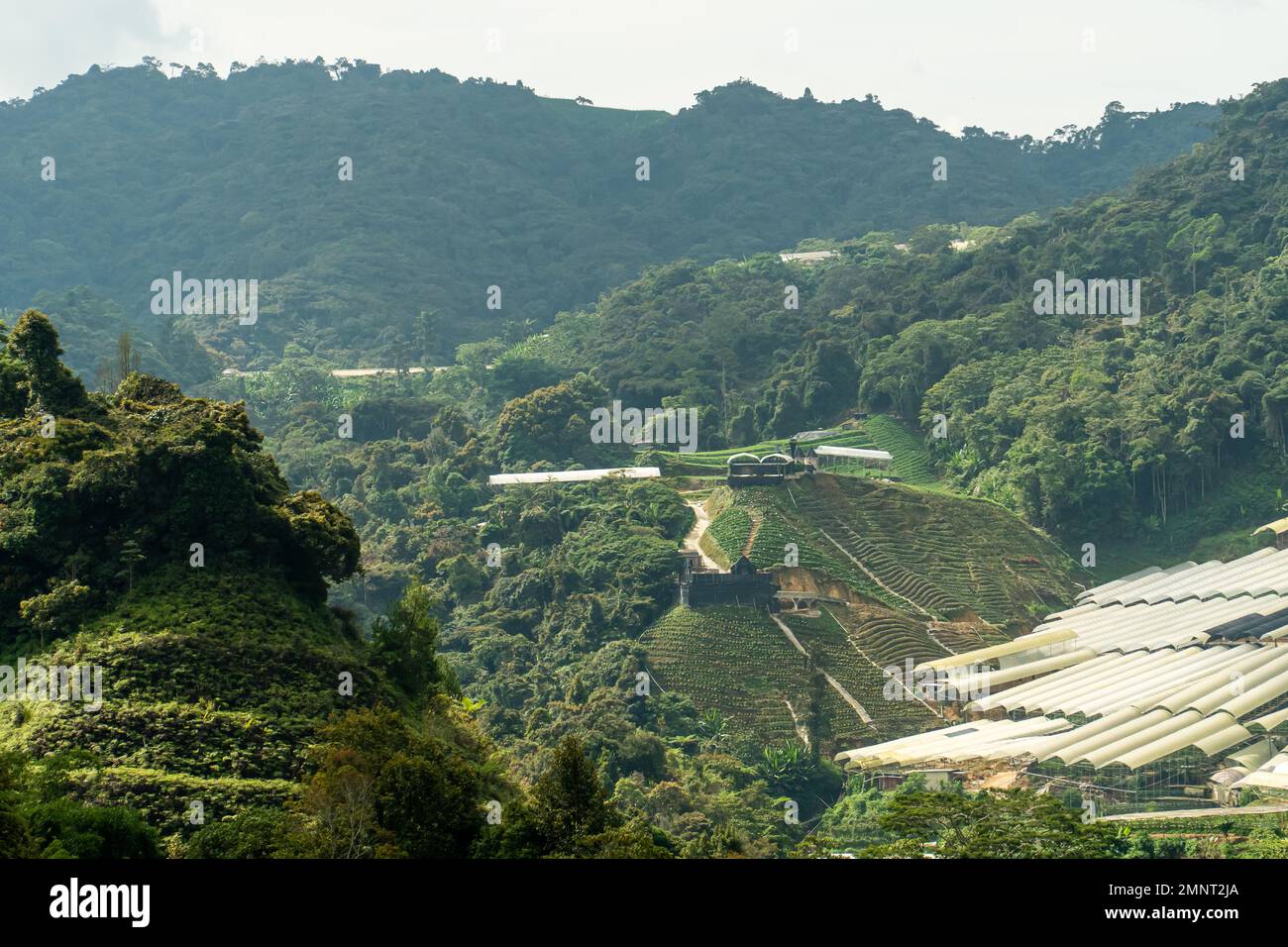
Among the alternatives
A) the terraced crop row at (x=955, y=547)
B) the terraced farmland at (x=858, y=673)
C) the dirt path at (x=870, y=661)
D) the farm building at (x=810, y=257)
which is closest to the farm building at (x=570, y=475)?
the terraced crop row at (x=955, y=547)

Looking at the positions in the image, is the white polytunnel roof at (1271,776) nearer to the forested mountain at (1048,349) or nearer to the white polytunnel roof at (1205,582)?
the white polytunnel roof at (1205,582)

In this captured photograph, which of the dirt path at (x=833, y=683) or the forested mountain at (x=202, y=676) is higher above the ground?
the forested mountain at (x=202, y=676)

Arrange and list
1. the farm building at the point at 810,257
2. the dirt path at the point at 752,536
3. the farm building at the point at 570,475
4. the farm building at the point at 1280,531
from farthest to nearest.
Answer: the farm building at the point at 810,257 → the farm building at the point at 570,475 → the farm building at the point at 1280,531 → the dirt path at the point at 752,536

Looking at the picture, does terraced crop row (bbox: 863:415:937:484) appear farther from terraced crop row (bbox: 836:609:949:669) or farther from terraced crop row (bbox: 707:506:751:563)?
terraced crop row (bbox: 836:609:949:669)

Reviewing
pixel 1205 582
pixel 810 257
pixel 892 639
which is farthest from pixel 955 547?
pixel 810 257

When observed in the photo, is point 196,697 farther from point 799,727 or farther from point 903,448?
point 903,448

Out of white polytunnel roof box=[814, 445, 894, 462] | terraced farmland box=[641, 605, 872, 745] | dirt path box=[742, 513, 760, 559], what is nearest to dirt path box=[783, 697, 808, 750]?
terraced farmland box=[641, 605, 872, 745]
